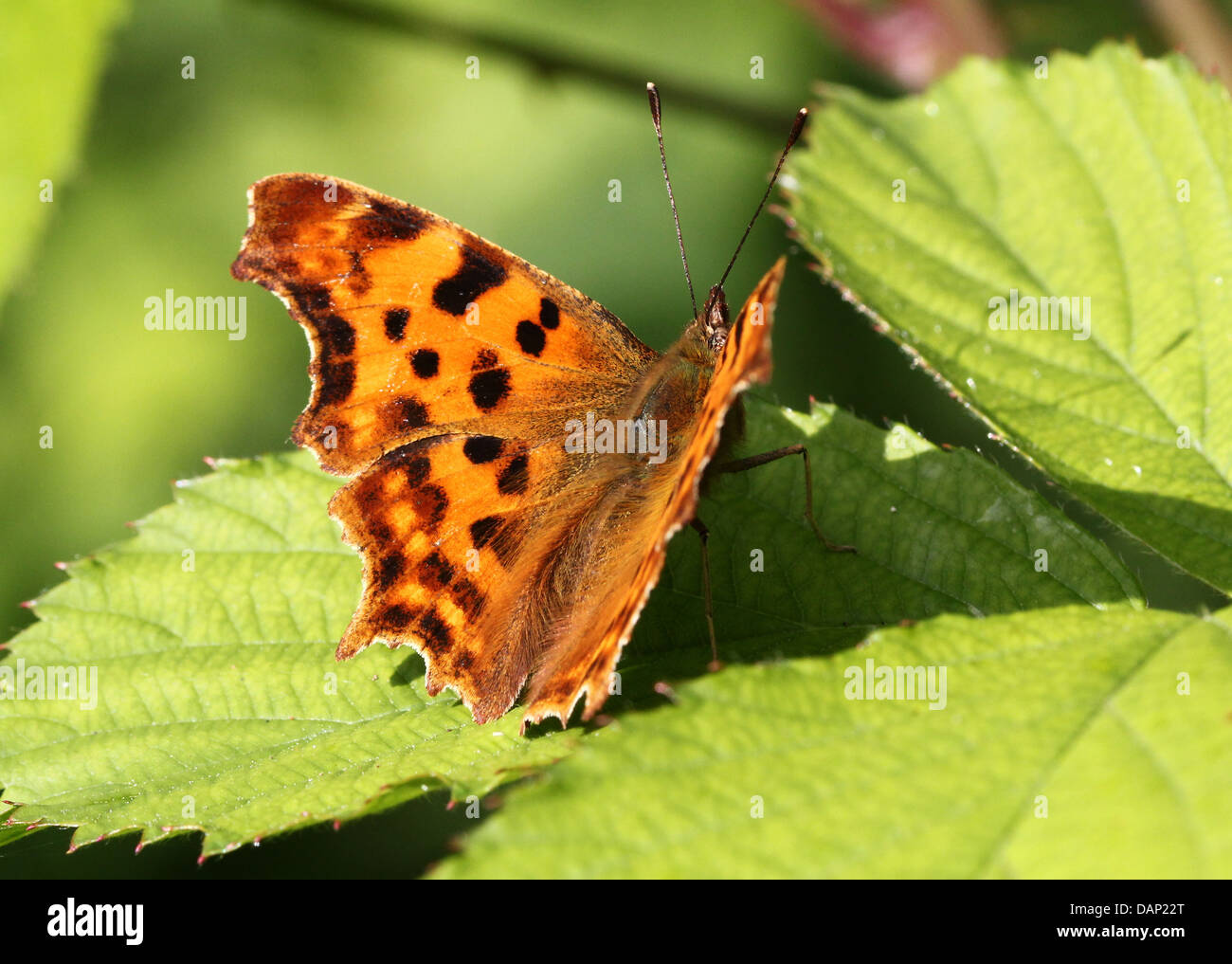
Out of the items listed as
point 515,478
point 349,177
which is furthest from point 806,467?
point 349,177

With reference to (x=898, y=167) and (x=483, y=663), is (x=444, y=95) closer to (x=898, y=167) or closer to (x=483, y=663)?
(x=898, y=167)

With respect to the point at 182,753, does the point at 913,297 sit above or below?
above

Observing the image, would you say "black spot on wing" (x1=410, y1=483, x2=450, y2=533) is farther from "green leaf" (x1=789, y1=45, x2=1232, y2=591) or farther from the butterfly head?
"green leaf" (x1=789, y1=45, x2=1232, y2=591)

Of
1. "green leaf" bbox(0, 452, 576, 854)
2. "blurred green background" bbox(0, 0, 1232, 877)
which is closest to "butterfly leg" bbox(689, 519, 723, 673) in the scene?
"green leaf" bbox(0, 452, 576, 854)

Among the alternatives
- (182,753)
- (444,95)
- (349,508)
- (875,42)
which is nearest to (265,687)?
(182,753)

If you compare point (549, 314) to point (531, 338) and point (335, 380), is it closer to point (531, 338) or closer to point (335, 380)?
point (531, 338)
